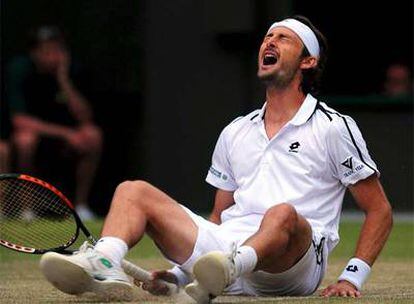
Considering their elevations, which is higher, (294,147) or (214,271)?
(294,147)

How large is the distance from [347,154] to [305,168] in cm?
21

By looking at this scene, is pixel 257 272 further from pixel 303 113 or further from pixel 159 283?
pixel 303 113

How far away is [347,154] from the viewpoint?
667cm

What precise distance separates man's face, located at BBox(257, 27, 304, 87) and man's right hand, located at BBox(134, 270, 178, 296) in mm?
1073

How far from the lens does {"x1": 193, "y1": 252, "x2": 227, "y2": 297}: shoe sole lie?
5723 mm

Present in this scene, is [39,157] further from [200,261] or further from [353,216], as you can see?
[200,261]

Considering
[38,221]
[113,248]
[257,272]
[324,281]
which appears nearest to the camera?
[113,248]

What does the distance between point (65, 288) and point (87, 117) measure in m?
8.39

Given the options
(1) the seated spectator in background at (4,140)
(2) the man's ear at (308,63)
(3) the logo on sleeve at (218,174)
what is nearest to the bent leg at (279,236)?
(3) the logo on sleeve at (218,174)

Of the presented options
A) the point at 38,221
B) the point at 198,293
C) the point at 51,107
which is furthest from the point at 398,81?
Answer: the point at 198,293

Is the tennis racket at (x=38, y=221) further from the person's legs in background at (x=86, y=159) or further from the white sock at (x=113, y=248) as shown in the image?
Result: the person's legs in background at (x=86, y=159)

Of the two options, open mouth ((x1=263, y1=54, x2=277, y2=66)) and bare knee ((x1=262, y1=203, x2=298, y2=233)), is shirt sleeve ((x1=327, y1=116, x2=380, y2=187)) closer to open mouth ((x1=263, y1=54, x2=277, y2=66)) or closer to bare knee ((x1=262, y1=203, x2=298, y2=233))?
open mouth ((x1=263, y1=54, x2=277, y2=66))

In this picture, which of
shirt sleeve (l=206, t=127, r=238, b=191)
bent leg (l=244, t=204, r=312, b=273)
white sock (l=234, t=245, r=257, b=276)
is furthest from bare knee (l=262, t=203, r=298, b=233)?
shirt sleeve (l=206, t=127, r=238, b=191)

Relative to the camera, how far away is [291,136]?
269 inches
